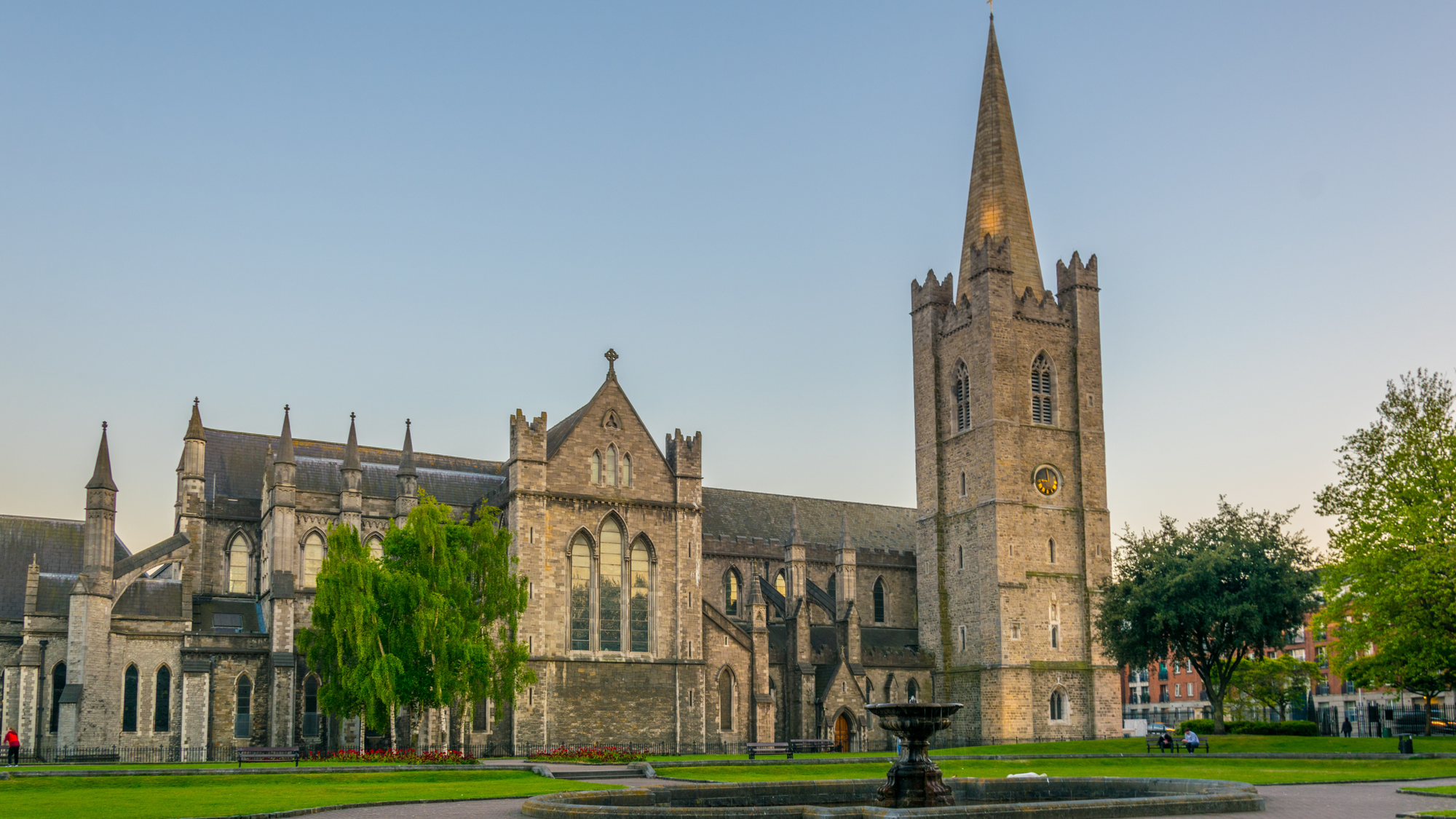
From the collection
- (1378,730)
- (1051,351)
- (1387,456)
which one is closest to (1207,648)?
(1378,730)

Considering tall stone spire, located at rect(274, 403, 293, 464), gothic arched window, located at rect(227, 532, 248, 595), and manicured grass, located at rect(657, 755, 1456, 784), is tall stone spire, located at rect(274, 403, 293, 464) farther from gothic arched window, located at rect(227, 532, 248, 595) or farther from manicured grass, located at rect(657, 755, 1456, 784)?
manicured grass, located at rect(657, 755, 1456, 784)

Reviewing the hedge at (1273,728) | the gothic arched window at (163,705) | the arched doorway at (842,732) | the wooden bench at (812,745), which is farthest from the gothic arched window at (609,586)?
the hedge at (1273,728)

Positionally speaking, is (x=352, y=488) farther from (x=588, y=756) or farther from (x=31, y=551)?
(x=588, y=756)

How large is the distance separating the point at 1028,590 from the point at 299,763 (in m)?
37.3

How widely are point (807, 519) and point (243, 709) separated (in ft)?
113

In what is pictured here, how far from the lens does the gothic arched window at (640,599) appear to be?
183 feet

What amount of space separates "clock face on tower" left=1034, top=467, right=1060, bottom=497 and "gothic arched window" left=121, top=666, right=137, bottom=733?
4343cm

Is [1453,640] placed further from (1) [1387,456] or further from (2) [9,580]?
(2) [9,580]

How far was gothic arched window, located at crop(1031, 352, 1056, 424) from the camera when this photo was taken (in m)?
67.3

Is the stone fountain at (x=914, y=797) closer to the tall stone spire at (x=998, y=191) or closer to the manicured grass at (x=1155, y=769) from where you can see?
the manicured grass at (x=1155, y=769)

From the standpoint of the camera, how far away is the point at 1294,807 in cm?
2245

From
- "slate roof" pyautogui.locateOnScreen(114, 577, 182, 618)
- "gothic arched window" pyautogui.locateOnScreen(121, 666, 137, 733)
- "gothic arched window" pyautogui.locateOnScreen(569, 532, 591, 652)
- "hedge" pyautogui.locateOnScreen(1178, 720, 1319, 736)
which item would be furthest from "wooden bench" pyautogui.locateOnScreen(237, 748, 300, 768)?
"hedge" pyautogui.locateOnScreen(1178, 720, 1319, 736)

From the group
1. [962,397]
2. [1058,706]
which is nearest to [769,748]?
[1058,706]

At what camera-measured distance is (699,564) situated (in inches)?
2231
